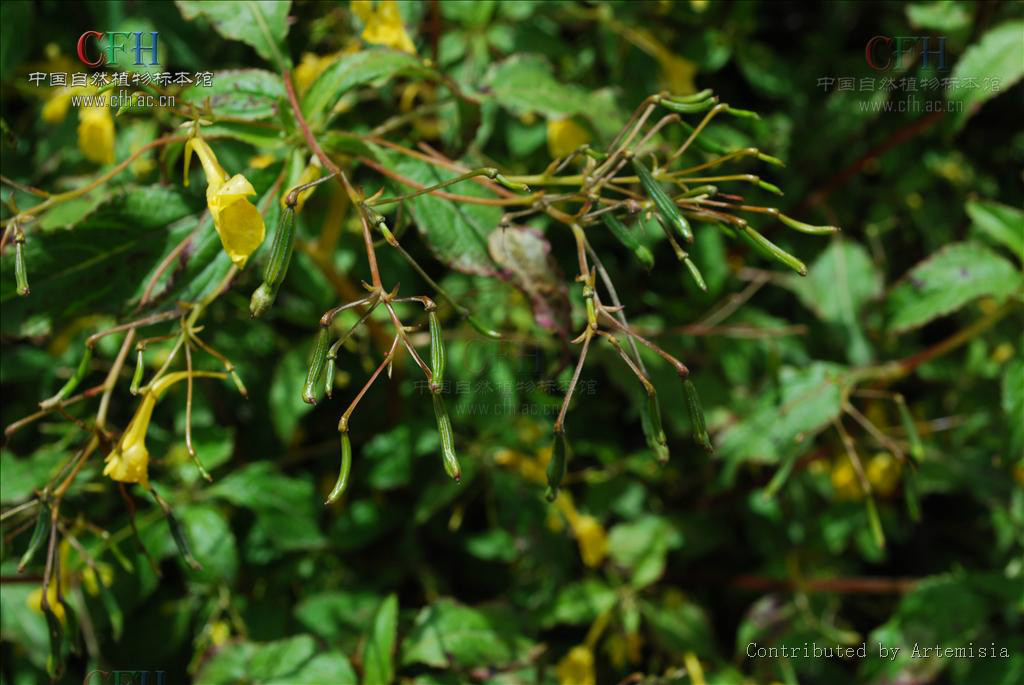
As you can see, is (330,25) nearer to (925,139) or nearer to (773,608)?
(925,139)

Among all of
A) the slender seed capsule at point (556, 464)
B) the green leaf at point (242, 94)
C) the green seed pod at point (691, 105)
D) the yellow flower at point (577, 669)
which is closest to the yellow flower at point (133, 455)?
the green leaf at point (242, 94)

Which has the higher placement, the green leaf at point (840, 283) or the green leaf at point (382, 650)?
the green leaf at point (840, 283)

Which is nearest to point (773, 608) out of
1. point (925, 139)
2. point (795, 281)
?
point (795, 281)

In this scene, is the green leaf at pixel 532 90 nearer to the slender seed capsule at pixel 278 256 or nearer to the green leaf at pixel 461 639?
the slender seed capsule at pixel 278 256

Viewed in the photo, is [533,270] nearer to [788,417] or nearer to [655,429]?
[655,429]

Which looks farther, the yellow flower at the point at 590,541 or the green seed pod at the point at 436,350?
the yellow flower at the point at 590,541

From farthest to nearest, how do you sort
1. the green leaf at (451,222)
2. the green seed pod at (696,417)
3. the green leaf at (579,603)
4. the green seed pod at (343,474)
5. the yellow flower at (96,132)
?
the green leaf at (579,603)
the yellow flower at (96,132)
the green leaf at (451,222)
the green seed pod at (696,417)
the green seed pod at (343,474)
